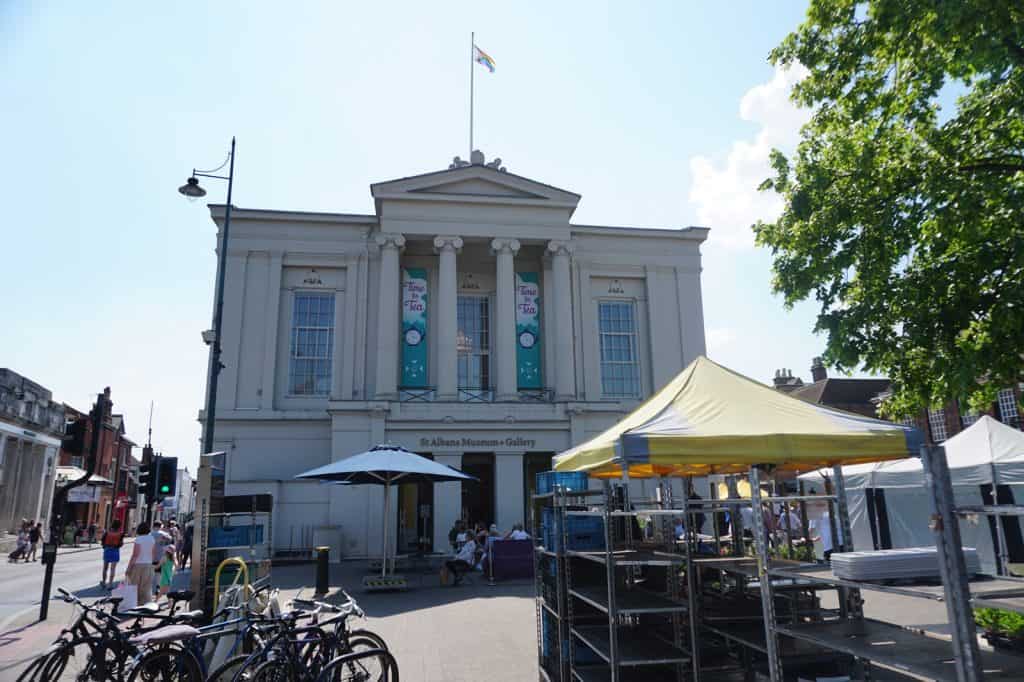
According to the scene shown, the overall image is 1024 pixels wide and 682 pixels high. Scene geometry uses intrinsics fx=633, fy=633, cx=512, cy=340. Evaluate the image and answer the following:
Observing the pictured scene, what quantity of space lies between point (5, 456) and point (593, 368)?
34701 mm

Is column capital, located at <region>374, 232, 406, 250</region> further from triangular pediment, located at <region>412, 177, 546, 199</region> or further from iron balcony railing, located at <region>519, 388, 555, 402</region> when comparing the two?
iron balcony railing, located at <region>519, 388, 555, 402</region>

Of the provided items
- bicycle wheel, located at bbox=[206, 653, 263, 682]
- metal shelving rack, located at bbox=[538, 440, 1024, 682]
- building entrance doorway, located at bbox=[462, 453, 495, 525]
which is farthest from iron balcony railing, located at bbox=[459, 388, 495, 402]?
bicycle wheel, located at bbox=[206, 653, 263, 682]

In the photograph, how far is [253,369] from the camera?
1024 inches

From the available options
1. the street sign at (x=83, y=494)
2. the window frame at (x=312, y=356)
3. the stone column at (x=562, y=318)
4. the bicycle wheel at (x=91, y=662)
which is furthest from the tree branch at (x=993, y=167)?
the street sign at (x=83, y=494)

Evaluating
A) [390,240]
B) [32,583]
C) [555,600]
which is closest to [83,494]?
[32,583]

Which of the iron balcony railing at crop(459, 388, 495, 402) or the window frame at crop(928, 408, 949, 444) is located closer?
the iron balcony railing at crop(459, 388, 495, 402)

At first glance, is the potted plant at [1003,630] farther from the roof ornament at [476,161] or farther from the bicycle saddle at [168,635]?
the roof ornament at [476,161]

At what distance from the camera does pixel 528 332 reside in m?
27.7

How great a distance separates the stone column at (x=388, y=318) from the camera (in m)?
25.2

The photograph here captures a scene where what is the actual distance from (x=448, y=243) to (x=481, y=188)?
317 centimetres

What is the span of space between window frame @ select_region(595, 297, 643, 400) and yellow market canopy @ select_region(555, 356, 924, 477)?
21813 mm

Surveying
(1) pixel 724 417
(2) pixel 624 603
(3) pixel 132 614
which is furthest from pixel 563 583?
(3) pixel 132 614

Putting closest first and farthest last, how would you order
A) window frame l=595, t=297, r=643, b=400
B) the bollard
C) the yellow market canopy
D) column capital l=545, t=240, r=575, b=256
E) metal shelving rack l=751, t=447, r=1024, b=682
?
metal shelving rack l=751, t=447, r=1024, b=682 → the yellow market canopy → the bollard → column capital l=545, t=240, r=575, b=256 → window frame l=595, t=297, r=643, b=400

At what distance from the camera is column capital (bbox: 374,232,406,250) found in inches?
1048
